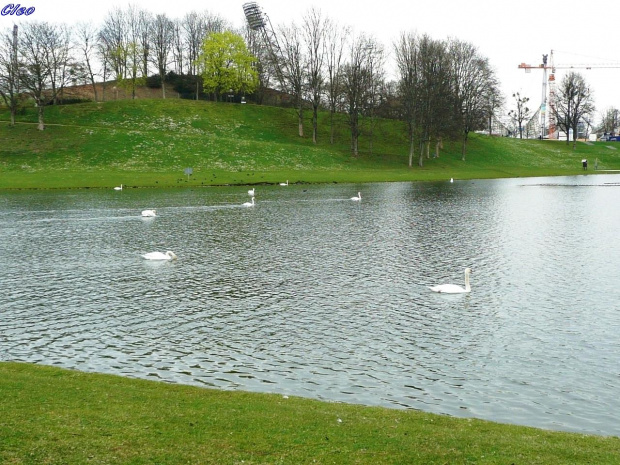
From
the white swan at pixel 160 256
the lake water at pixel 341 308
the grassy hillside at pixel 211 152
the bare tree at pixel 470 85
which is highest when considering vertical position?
the bare tree at pixel 470 85

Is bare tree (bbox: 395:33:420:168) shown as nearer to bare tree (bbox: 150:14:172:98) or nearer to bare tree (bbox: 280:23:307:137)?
bare tree (bbox: 280:23:307:137)

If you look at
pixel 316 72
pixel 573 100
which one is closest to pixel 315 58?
pixel 316 72

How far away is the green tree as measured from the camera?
459ft

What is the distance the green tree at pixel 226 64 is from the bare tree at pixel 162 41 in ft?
36.8

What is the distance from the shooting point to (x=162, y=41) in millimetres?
150375

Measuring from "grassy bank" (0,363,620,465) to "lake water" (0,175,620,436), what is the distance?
2.17 metres

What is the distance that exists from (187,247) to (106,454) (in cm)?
2843

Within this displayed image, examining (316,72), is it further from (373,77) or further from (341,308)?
(341,308)

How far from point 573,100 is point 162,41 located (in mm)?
110514

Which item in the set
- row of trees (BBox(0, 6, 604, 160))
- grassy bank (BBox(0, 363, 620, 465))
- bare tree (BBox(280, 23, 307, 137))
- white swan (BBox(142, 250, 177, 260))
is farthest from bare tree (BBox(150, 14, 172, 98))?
grassy bank (BBox(0, 363, 620, 465))

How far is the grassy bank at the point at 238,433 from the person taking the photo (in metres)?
A: 10.1

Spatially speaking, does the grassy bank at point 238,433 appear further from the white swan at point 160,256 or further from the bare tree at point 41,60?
the bare tree at point 41,60

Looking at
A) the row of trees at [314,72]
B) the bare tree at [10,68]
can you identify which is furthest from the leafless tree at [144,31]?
the bare tree at [10,68]

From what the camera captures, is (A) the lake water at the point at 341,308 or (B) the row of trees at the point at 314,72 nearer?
(A) the lake water at the point at 341,308
